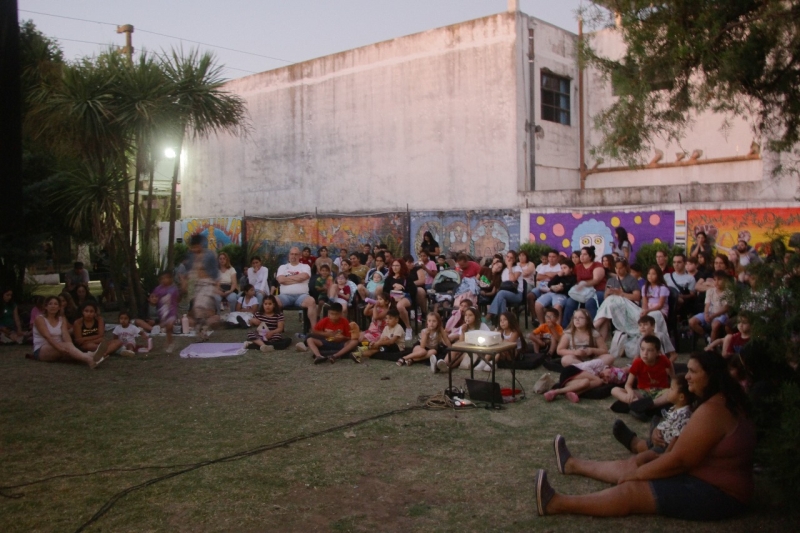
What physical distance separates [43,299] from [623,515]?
347 inches

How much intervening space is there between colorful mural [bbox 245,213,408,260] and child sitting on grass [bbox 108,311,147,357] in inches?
366

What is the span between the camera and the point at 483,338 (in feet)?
23.9

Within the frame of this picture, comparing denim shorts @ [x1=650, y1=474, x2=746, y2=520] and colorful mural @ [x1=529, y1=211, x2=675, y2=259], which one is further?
colorful mural @ [x1=529, y1=211, x2=675, y2=259]

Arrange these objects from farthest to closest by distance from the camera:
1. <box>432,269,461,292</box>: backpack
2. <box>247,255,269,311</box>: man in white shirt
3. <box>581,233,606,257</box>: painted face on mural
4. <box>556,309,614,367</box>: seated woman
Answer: <box>581,233,606,257</box>: painted face on mural → <box>247,255,269,311</box>: man in white shirt → <box>432,269,461,292</box>: backpack → <box>556,309,614,367</box>: seated woman

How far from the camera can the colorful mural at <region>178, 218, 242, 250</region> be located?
2411 centimetres

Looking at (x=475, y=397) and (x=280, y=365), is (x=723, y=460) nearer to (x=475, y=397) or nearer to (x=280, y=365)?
(x=475, y=397)

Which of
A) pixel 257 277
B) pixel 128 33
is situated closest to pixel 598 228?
pixel 257 277

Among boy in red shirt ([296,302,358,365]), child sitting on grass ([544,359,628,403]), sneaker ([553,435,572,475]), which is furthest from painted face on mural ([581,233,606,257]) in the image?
sneaker ([553,435,572,475])

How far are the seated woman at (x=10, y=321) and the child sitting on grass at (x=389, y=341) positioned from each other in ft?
19.3

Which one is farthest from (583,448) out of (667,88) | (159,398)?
(159,398)

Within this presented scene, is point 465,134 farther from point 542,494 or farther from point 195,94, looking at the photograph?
point 542,494

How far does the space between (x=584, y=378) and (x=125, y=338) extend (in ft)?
22.5

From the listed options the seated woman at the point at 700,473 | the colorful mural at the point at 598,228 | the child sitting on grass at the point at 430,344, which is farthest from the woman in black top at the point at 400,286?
the seated woman at the point at 700,473

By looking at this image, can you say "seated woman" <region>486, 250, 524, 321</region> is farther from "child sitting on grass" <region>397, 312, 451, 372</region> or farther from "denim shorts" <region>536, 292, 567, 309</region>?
"child sitting on grass" <region>397, 312, 451, 372</region>
